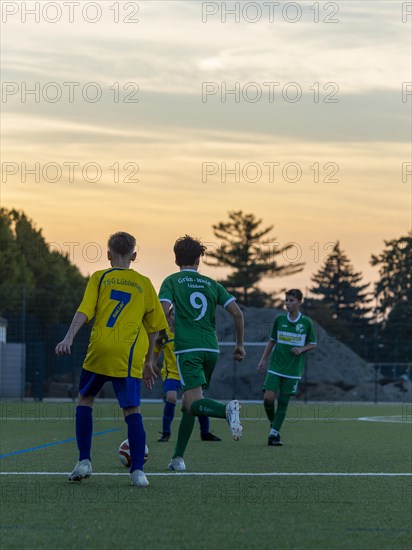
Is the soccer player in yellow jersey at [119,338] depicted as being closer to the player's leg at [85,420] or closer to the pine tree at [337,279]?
the player's leg at [85,420]

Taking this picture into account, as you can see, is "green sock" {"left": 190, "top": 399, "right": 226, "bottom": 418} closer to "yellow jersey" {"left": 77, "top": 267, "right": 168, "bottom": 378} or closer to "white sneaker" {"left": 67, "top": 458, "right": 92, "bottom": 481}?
"yellow jersey" {"left": 77, "top": 267, "right": 168, "bottom": 378}

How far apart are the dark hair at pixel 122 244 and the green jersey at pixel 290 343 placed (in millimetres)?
6017

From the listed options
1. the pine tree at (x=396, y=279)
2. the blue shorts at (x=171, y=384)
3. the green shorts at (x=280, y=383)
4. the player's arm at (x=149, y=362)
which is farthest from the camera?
the pine tree at (x=396, y=279)

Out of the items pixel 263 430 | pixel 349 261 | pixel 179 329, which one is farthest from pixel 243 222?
pixel 179 329

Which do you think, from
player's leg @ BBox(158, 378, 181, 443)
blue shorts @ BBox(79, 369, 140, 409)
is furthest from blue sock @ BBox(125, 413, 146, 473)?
player's leg @ BBox(158, 378, 181, 443)

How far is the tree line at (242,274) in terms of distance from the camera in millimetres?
67000

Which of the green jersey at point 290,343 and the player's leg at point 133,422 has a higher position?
the green jersey at point 290,343

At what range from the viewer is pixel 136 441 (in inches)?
332

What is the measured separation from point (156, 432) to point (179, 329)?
742 centimetres
